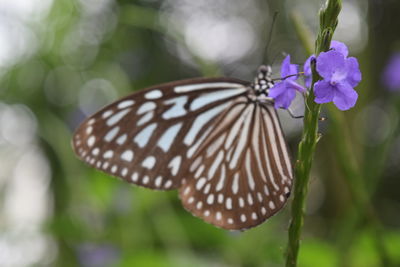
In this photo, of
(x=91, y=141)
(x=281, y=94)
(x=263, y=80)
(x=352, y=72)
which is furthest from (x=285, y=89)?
(x=91, y=141)

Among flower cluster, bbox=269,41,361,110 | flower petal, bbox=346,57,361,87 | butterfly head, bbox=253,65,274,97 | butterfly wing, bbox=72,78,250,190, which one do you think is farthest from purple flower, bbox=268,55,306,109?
butterfly wing, bbox=72,78,250,190

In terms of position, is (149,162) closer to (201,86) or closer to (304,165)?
(201,86)

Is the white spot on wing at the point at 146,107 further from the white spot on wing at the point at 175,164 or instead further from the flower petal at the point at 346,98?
the flower petal at the point at 346,98

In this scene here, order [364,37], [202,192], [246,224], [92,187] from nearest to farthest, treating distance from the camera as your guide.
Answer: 1. [246,224]
2. [202,192]
3. [92,187]
4. [364,37]

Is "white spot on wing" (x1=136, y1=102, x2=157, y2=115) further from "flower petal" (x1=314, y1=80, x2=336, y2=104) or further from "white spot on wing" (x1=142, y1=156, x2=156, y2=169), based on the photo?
"flower petal" (x1=314, y1=80, x2=336, y2=104)

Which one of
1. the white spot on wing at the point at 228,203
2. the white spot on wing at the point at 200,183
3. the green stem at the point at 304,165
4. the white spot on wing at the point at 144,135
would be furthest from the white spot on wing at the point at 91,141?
the green stem at the point at 304,165

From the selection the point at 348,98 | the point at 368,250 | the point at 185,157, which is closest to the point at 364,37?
the point at 368,250

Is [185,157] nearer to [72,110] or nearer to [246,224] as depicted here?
[246,224]
